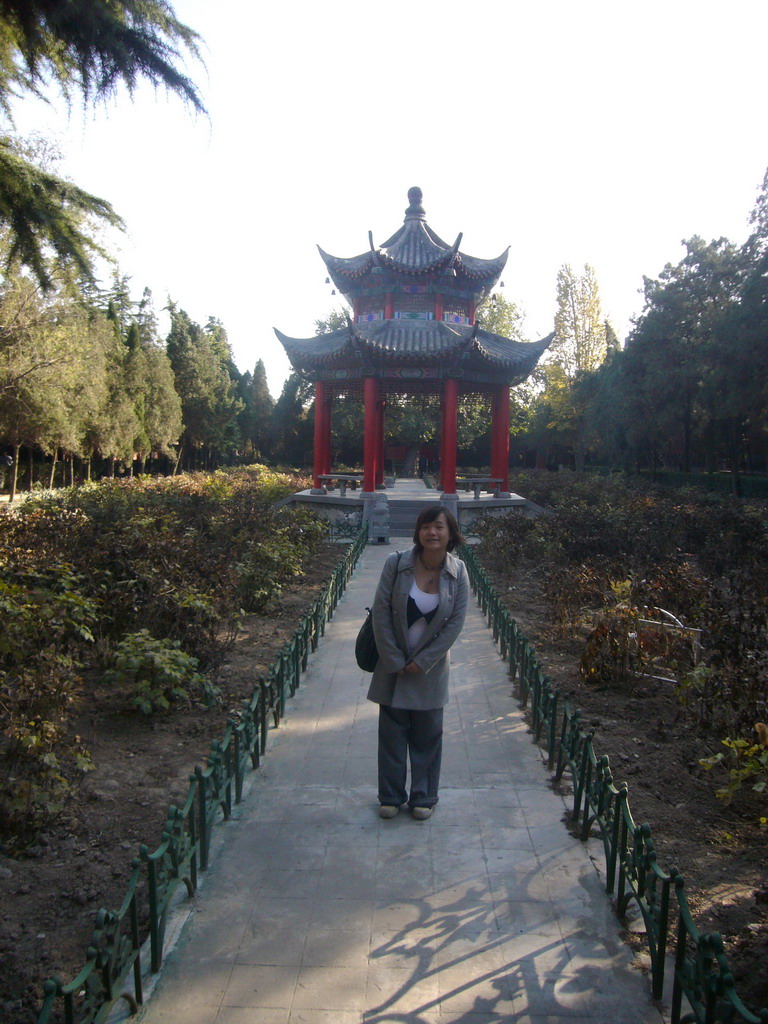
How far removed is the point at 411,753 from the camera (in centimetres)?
405

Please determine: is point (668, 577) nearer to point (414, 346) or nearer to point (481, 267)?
point (414, 346)

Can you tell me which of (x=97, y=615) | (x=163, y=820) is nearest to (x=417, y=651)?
(x=163, y=820)

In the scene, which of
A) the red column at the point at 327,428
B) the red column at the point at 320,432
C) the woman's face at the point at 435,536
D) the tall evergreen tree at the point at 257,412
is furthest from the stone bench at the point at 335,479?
the tall evergreen tree at the point at 257,412

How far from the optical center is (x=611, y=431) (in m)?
33.9

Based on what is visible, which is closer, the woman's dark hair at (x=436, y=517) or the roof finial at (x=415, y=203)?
the woman's dark hair at (x=436, y=517)

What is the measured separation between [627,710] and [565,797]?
4.97 feet

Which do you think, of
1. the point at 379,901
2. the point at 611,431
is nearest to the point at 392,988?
the point at 379,901

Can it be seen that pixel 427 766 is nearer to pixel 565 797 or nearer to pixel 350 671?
pixel 565 797

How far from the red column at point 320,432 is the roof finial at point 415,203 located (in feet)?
19.3

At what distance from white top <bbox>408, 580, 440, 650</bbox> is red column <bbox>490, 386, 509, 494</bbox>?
16092mm

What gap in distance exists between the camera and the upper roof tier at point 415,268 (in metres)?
18.7

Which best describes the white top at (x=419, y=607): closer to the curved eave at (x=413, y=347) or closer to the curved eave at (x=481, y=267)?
the curved eave at (x=413, y=347)

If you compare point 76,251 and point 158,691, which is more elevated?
point 76,251

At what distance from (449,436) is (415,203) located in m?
7.68
